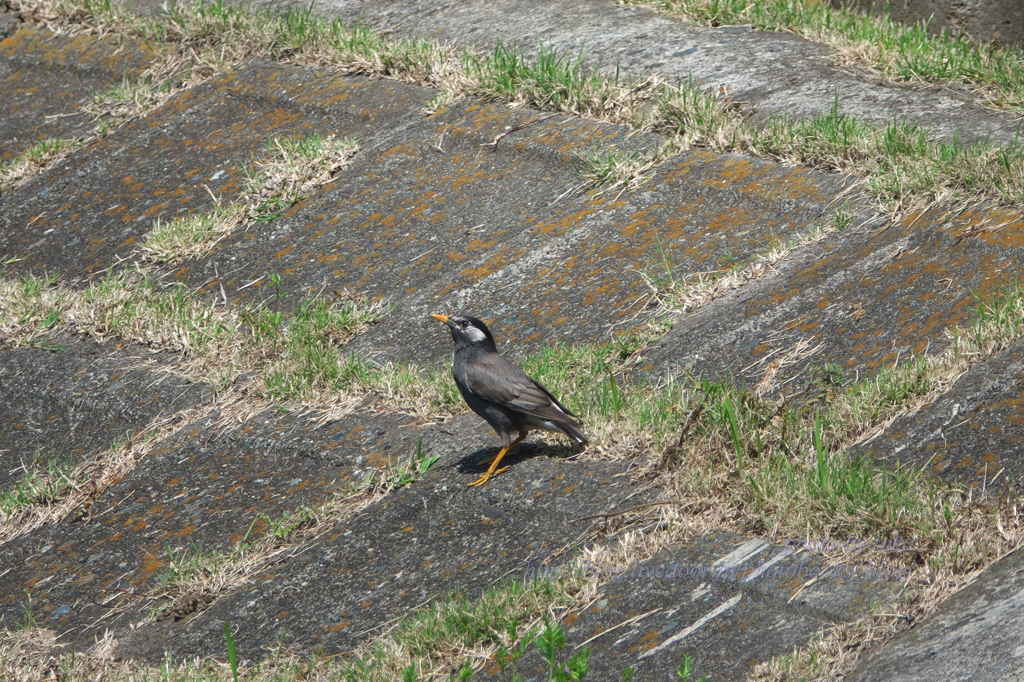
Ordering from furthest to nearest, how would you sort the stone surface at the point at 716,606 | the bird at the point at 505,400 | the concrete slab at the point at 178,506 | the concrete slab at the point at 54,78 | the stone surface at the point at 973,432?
the concrete slab at the point at 54,78 → the bird at the point at 505,400 → the concrete slab at the point at 178,506 → the stone surface at the point at 973,432 → the stone surface at the point at 716,606

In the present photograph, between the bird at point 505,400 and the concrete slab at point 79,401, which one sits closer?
the bird at point 505,400

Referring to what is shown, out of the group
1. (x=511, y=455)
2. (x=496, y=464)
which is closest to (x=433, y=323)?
(x=511, y=455)

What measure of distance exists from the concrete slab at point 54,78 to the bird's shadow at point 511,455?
3498 mm

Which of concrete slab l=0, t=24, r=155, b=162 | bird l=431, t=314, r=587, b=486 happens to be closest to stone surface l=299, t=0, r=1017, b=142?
concrete slab l=0, t=24, r=155, b=162

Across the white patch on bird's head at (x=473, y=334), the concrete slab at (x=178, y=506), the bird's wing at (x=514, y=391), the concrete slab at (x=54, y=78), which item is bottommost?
the concrete slab at (x=178, y=506)

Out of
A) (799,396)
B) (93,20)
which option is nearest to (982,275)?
(799,396)

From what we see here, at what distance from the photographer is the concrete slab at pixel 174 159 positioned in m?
5.43

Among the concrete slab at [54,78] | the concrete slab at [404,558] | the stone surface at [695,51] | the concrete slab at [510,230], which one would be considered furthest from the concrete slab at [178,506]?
the concrete slab at [54,78]

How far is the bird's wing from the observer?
375 cm

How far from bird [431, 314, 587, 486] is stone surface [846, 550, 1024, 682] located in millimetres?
1359

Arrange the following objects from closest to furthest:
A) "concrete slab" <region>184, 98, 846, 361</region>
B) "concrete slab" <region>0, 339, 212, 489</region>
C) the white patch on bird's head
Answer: the white patch on bird's head, "concrete slab" <region>0, 339, 212, 489</region>, "concrete slab" <region>184, 98, 846, 361</region>

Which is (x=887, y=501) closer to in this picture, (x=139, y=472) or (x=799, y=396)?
(x=799, y=396)

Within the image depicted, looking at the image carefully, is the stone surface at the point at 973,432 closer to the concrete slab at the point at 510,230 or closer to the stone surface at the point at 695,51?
the concrete slab at the point at 510,230

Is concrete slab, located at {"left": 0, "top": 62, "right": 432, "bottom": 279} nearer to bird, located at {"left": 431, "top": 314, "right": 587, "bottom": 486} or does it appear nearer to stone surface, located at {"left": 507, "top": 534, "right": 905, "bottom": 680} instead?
bird, located at {"left": 431, "top": 314, "right": 587, "bottom": 486}
